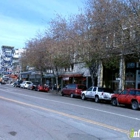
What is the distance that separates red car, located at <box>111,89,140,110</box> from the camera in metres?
21.5

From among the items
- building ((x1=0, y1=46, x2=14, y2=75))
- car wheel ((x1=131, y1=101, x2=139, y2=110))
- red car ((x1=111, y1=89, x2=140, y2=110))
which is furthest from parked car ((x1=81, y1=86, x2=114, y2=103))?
building ((x1=0, y1=46, x2=14, y2=75))

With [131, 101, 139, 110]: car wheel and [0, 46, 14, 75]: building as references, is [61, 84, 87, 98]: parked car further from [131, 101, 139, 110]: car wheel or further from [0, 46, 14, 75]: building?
Result: [0, 46, 14, 75]: building

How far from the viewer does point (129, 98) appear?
22375 millimetres

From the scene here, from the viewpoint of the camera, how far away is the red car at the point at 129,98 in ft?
70.6

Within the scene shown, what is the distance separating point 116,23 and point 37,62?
25656mm

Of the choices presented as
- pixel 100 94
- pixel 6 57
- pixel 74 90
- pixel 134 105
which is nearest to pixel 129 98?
pixel 134 105

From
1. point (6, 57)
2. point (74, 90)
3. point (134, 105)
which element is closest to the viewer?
point (134, 105)

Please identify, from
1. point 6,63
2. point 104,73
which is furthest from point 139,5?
point 6,63

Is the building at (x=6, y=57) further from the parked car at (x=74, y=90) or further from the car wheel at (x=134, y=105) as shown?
the car wheel at (x=134, y=105)

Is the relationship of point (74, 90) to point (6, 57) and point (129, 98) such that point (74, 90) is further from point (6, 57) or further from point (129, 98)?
point (6, 57)

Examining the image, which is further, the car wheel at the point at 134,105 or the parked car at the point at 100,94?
the parked car at the point at 100,94

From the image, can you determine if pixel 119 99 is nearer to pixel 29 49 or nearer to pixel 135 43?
pixel 135 43

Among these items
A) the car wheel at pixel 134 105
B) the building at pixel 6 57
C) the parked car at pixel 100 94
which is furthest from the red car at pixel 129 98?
the building at pixel 6 57

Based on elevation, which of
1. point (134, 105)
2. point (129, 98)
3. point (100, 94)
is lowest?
point (134, 105)
